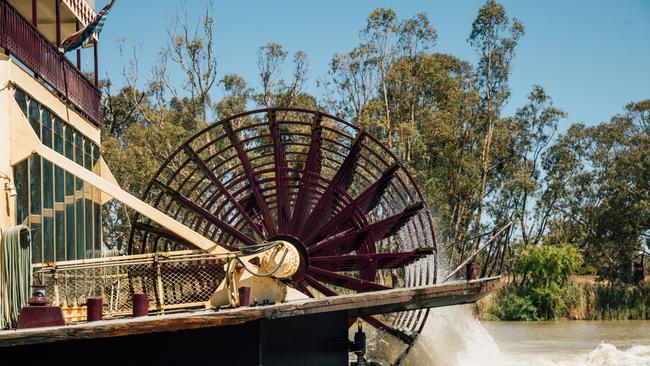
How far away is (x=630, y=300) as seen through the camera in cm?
3322

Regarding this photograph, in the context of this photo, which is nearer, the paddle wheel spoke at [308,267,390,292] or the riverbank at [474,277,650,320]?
the paddle wheel spoke at [308,267,390,292]

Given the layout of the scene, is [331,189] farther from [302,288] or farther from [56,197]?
[56,197]

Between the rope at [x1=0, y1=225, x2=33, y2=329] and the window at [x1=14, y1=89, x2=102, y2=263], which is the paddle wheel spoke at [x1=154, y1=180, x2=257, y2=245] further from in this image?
the rope at [x1=0, y1=225, x2=33, y2=329]

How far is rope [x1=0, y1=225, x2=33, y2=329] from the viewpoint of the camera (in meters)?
9.83

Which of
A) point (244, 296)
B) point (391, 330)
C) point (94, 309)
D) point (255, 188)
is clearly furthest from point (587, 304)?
point (94, 309)

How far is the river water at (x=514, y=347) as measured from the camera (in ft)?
57.4

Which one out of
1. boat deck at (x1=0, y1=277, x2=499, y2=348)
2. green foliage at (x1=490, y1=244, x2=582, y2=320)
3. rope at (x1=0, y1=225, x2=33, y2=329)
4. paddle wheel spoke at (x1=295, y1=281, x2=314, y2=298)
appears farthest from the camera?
green foliage at (x1=490, y1=244, x2=582, y2=320)

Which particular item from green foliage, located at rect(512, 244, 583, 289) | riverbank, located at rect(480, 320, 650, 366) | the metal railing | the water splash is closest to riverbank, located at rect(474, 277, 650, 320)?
green foliage, located at rect(512, 244, 583, 289)

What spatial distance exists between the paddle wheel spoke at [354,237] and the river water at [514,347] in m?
2.24

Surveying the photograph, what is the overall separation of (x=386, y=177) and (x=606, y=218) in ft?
91.8

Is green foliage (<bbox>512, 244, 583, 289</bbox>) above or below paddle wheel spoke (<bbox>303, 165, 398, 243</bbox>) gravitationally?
below

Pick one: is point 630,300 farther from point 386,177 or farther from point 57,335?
point 57,335

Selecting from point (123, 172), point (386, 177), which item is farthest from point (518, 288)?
point (386, 177)

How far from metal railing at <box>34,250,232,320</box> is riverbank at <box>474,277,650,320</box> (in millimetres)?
22105
